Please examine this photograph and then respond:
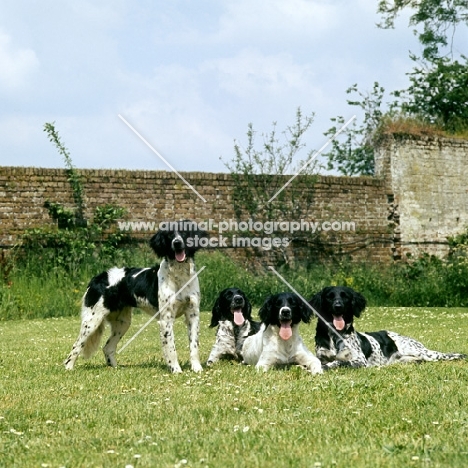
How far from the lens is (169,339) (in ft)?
26.0

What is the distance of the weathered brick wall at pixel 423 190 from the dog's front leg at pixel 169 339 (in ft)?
41.7

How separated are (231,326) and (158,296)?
1092 millimetres

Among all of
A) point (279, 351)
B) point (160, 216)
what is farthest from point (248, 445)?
point (160, 216)

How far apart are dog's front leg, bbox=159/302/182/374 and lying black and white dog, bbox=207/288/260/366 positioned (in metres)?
0.87

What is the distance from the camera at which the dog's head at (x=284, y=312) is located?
7.58 metres

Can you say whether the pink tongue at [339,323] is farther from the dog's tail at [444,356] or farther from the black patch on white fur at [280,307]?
the dog's tail at [444,356]

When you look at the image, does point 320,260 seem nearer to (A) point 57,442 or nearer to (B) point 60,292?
(B) point 60,292

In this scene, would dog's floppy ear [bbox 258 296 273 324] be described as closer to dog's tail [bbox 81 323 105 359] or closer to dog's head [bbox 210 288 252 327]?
dog's head [bbox 210 288 252 327]

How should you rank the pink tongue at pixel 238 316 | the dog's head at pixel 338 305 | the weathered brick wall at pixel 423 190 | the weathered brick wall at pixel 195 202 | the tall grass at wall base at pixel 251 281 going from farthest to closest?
the weathered brick wall at pixel 423 190 < the weathered brick wall at pixel 195 202 < the tall grass at wall base at pixel 251 281 < the pink tongue at pixel 238 316 < the dog's head at pixel 338 305

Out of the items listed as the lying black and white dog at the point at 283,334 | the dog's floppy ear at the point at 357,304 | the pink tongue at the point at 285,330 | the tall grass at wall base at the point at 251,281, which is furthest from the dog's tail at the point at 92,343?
the tall grass at wall base at the point at 251,281

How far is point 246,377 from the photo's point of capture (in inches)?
277

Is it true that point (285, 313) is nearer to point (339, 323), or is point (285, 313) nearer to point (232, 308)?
point (339, 323)

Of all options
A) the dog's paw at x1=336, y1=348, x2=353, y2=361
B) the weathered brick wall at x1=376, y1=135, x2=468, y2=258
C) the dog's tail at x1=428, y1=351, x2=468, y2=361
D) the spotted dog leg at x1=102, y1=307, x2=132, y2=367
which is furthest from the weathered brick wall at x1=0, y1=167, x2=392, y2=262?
the dog's paw at x1=336, y1=348, x2=353, y2=361

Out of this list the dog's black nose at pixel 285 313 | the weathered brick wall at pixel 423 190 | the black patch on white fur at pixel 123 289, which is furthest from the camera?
the weathered brick wall at pixel 423 190
